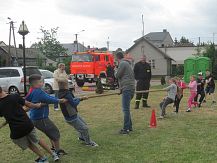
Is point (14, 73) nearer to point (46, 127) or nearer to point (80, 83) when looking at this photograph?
point (80, 83)

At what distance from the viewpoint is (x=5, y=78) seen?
2167cm

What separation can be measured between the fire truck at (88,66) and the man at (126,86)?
2063cm

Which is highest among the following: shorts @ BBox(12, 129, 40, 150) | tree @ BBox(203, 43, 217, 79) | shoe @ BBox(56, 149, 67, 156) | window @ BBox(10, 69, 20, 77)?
tree @ BBox(203, 43, 217, 79)

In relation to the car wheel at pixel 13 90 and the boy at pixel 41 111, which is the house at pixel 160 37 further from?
the boy at pixel 41 111

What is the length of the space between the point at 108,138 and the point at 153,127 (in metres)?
1.79

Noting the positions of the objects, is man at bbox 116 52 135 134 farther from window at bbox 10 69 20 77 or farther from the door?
the door

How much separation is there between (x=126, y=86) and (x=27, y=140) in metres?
3.54

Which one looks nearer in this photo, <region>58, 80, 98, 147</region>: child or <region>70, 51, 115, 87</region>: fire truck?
<region>58, 80, 98, 147</region>: child

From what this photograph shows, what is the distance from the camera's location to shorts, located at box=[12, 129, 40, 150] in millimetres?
6285

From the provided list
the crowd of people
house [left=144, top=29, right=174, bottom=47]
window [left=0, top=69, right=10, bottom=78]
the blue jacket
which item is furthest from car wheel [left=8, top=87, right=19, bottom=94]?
house [left=144, top=29, right=174, bottom=47]

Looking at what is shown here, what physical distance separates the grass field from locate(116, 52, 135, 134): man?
0.31 meters

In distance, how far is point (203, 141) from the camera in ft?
27.3

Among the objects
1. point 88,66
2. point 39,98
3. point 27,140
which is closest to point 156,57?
point 88,66

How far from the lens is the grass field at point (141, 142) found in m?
7.07
